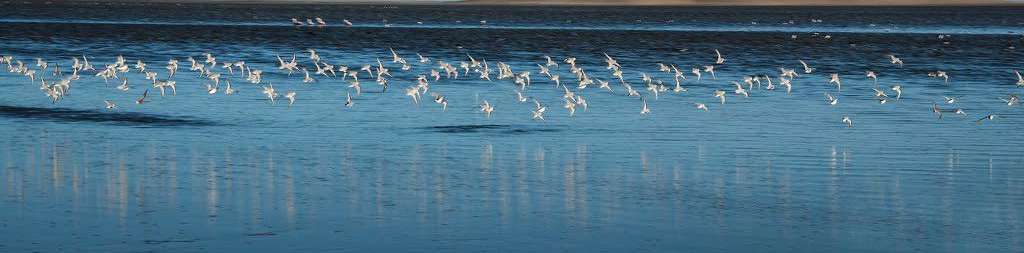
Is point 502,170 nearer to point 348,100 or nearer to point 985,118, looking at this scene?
point 348,100

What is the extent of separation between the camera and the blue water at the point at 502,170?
17.8 meters

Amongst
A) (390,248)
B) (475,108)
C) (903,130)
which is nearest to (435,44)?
(475,108)

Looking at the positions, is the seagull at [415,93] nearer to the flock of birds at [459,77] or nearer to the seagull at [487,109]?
the flock of birds at [459,77]

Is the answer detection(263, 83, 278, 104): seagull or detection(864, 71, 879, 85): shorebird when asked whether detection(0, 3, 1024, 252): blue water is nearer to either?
detection(263, 83, 278, 104): seagull

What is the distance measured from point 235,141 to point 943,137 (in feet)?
37.0

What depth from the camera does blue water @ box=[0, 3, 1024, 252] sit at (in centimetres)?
1784

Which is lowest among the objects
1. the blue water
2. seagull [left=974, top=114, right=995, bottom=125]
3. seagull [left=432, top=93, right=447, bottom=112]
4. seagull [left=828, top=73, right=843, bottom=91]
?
the blue water

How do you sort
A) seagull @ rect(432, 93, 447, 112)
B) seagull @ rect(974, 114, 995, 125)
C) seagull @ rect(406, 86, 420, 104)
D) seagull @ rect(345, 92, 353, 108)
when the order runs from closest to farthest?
seagull @ rect(974, 114, 995, 125) < seagull @ rect(432, 93, 447, 112) < seagull @ rect(345, 92, 353, 108) < seagull @ rect(406, 86, 420, 104)

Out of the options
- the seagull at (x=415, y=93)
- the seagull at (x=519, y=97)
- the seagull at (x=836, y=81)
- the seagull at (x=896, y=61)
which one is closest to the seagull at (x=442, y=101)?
the seagull at (x=415, y=93)

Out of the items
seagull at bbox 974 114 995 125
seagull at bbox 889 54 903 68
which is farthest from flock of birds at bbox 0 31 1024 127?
seagull at bbox 889 54 903 68

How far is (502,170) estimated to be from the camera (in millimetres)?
23375

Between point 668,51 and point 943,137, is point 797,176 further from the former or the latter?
point 668,51

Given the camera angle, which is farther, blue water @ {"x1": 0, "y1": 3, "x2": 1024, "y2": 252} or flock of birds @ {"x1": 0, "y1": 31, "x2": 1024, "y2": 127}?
flock of birds @ {"x1": 0, "y1": 31, "x2": 1024, "y2": 127}

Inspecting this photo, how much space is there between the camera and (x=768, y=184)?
2200cm
